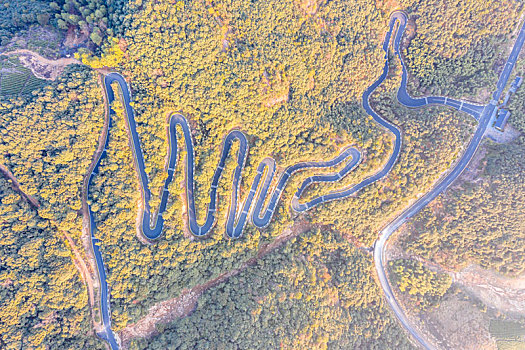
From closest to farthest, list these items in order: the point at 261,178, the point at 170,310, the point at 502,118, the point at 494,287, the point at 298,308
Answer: the point at 170,310, the point at 298,308, the point at 261,178, the point at 494,287, the point at 502,118

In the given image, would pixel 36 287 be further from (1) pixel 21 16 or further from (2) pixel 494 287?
(2) pixel 494 287

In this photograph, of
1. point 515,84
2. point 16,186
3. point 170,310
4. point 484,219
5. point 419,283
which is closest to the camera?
point 16,186

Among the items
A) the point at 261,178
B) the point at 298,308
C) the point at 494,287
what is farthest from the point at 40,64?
the point at 494,287

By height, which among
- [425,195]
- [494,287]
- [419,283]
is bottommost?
[419,283]

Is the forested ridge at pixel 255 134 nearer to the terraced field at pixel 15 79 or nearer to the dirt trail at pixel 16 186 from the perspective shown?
the dirt trail at pixel 16 186

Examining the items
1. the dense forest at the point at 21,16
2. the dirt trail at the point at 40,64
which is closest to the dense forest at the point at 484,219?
the dirt trail at the point at 40,64
